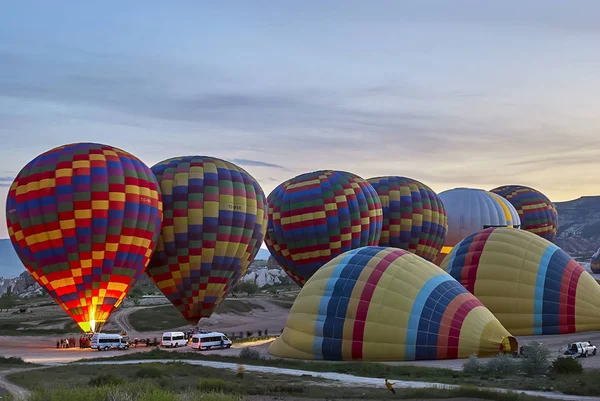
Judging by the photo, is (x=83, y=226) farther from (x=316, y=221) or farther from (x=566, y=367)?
(x=566, y=367)

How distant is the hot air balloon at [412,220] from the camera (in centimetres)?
5903

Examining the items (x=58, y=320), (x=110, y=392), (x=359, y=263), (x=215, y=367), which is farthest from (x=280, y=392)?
(x=58, y=320)

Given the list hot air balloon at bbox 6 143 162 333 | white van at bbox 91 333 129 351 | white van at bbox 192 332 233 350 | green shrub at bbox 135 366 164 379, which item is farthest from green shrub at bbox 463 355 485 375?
white van at bbox 91 333 129 351

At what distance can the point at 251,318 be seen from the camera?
66875 millimetres

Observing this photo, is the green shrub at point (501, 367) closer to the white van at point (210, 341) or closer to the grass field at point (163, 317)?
the white van at point (210, 341)

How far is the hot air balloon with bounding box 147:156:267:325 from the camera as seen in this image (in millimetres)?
43219

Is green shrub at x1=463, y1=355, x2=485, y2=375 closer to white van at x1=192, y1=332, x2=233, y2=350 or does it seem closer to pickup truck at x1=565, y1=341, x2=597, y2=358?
pickup truck at x1=565, y1=341, x2=597, y2=358

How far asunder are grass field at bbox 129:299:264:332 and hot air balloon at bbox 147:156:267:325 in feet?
47.3

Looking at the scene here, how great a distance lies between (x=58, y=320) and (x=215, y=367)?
37955mm

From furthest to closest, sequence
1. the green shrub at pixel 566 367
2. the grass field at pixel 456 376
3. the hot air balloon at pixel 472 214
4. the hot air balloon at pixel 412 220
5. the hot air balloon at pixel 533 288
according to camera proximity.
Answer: the hot air balloon at pixel 472 214 → the hot air balloon at pixel 412 220 → the hot air balloon at pixel 533 288 → the green shrub at pixel 566 367 → the grass field at pixel 456 376

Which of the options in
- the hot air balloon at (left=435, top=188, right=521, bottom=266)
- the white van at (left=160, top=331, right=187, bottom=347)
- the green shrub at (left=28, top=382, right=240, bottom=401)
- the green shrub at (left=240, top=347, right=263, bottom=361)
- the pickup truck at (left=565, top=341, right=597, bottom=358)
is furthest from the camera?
the hot air balloon at (left=435, top=188, right=521, bottom=266)

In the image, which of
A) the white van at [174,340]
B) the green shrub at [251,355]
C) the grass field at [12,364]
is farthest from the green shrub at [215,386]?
the white van at [174,340]

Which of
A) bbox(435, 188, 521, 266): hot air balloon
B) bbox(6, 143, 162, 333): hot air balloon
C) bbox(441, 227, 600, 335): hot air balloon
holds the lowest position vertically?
bbox(441, 227, 600, 335): hot air balloon

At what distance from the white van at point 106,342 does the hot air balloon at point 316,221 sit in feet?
44.7
